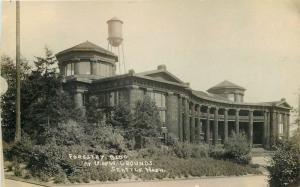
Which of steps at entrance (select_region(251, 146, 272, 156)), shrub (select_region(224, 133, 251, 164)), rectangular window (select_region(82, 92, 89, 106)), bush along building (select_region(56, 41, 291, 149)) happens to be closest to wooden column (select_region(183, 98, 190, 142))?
bush along building (select_region(56, 41, 291, 149))

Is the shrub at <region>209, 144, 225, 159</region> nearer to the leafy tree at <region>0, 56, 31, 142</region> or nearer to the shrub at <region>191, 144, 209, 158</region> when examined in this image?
the shrub at <region>191, 144, 209, 158</region>

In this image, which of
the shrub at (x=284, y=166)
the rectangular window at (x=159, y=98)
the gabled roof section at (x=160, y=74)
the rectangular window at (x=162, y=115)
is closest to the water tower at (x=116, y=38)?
the gabled roof section at (x=160, y=74)

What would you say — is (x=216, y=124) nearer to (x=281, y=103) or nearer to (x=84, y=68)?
(x=281, y=103)

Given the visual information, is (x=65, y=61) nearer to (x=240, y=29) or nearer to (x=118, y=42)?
(x=118, y=42)

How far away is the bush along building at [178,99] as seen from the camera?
132 inches

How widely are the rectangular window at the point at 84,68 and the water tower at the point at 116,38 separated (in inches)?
10.4

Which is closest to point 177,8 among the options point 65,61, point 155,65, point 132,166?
point 155,65

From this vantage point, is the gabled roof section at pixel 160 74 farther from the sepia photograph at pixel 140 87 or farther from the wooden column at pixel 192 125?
the wooden column at pixel 192 125

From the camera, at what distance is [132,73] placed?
3.34 metres

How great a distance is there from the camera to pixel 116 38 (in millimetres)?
3322

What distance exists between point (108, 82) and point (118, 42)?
1.05 feet

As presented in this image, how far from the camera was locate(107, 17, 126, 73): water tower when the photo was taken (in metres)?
3.29

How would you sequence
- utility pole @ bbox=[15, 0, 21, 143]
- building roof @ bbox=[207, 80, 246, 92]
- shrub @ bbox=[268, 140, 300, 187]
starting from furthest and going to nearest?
1. shrub @ bbox=[268, 140, 300, 187]
2. building roof @ bbox=[207, 80, 246, 92]
3. utility pole @ bbox=[15, 0, 21, 143]

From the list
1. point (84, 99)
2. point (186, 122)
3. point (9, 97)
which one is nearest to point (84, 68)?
point (84, 99)
